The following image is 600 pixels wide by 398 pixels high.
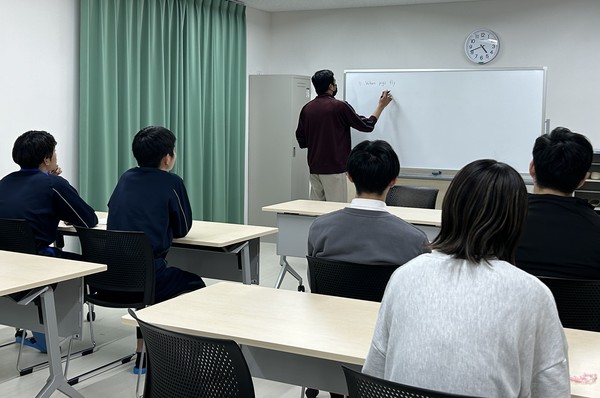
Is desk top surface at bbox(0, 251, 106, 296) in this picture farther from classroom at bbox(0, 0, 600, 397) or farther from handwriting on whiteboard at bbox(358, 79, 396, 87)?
handwriting on whiteboard at bbox(358, 79, 396, 87)

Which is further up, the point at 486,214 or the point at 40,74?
the point at 40,74

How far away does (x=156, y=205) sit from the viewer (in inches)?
144

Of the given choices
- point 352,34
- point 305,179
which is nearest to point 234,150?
point 305,179

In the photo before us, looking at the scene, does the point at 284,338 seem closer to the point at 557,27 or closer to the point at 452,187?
the point at 452,187

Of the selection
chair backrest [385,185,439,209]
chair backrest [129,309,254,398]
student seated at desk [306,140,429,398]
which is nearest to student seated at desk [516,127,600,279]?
student seated at desk [306,140,429,398]

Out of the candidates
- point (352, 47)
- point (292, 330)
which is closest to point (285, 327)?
point (292, 330)

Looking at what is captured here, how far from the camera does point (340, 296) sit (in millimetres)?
2623

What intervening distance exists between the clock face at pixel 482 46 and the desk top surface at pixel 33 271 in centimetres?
563

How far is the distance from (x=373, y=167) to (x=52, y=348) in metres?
1.57

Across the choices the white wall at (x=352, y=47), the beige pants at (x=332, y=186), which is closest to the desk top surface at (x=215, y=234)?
the white wall at (x=352, y=47)

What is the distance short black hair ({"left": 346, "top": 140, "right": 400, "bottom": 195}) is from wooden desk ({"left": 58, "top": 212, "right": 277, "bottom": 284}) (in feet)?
3.84

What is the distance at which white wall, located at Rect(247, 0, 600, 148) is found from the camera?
7074mm

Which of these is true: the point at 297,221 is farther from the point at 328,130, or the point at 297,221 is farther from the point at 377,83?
the point at 377,83

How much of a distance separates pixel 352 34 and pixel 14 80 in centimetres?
415
